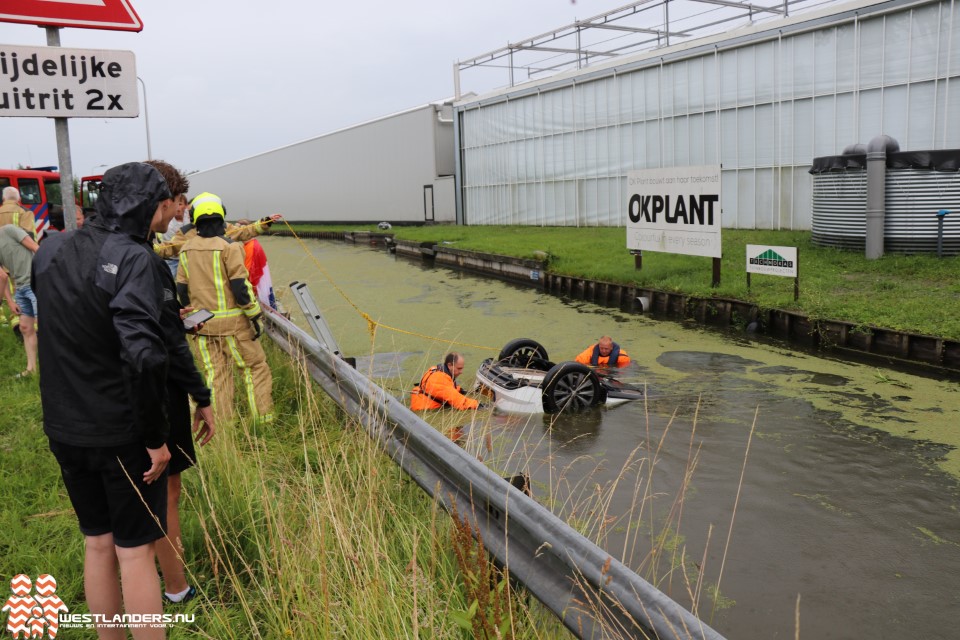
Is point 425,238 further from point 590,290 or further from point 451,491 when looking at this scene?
point 451,491

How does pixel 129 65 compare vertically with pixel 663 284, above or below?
above

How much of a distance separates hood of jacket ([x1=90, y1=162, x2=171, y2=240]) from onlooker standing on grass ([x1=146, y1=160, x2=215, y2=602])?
21 cm

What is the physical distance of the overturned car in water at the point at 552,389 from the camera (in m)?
8.33

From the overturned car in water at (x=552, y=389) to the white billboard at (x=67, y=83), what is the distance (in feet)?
15.5

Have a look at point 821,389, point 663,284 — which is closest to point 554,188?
point 663,284

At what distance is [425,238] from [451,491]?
2606cm

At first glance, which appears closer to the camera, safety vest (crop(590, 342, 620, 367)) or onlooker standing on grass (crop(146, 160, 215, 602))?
onlooker standing on grass (crop(146, 160, 215, 602))

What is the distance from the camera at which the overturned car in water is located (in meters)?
8.33

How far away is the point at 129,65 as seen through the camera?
14.7 feet

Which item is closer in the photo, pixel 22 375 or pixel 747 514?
pixel 747 514

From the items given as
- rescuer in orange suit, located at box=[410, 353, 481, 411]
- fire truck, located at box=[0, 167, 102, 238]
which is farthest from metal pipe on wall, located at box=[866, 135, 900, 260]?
fire truck, located at box=[0, 167, 102, 238]

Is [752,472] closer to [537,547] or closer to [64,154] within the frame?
[537,547]

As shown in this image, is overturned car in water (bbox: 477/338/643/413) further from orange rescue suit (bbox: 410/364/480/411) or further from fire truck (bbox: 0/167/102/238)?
fire truck (bbox: 0/167/102/238)

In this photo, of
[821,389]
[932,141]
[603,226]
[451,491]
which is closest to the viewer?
[451,491]
